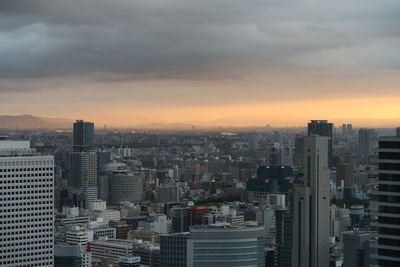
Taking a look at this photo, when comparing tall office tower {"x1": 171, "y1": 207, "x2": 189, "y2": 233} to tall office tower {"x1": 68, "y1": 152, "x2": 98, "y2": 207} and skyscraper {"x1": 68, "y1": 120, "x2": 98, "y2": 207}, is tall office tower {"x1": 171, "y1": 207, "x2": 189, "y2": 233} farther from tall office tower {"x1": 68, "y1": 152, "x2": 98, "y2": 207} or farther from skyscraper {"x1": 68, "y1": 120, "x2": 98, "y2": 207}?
tall office tower {"x1": 68, "y1": 152, "x2": 98, "y2": 207}

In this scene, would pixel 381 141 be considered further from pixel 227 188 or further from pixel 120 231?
pixel 227 188

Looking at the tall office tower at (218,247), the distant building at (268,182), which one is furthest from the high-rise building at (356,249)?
the distant building at (268,182)

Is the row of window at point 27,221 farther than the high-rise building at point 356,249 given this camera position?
No

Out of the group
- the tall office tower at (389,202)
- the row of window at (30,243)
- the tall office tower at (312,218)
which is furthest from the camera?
the tall office tower at (312,218)

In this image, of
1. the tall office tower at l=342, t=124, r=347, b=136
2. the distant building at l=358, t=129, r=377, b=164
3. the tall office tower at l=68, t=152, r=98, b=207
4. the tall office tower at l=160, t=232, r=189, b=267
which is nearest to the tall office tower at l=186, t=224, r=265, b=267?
the tall office tower at l=160, t=232, r=189, b=267

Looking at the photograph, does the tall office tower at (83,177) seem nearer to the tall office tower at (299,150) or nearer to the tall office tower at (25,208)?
the tall office tower at (299,150)
